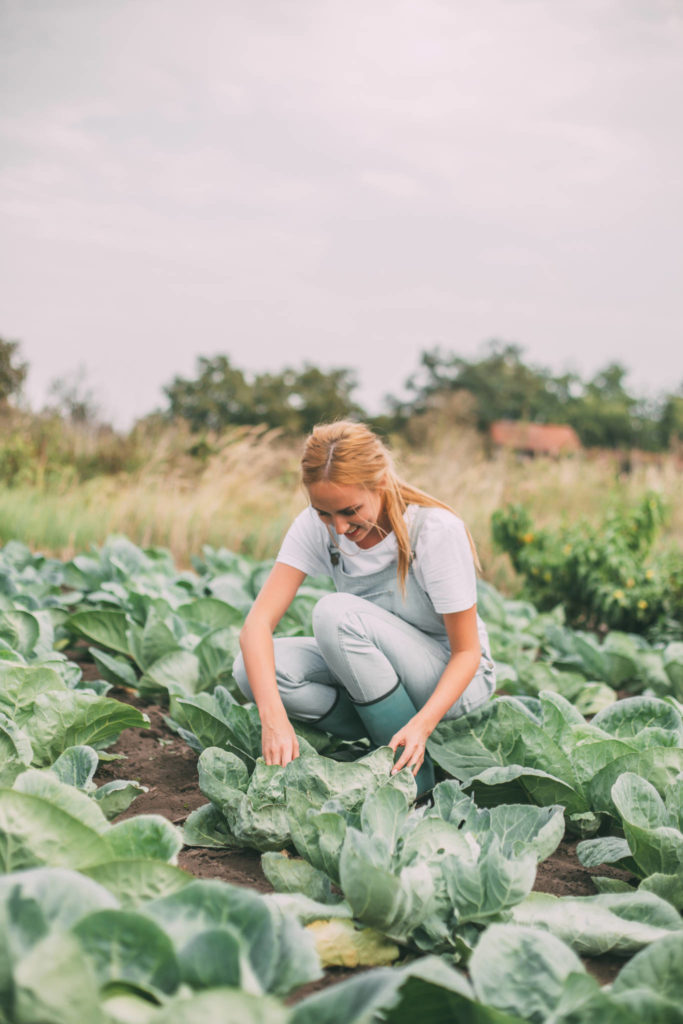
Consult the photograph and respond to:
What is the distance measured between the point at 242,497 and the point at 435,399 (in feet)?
109

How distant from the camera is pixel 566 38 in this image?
19.3 ft

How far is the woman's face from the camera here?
216 cm

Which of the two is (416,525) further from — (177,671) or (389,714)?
(177,671)

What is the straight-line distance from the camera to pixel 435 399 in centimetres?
4016

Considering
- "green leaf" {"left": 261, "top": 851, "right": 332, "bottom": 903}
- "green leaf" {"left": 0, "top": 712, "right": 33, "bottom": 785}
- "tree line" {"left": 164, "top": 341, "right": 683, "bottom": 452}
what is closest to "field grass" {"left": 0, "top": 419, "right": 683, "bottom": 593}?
"green leaf" {"left": 0, "top": 712, "right": 33, "bottom": 785}

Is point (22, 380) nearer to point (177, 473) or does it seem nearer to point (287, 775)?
point (177, 473)

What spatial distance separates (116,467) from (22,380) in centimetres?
181

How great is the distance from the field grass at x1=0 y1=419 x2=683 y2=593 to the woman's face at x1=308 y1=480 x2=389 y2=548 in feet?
12.6

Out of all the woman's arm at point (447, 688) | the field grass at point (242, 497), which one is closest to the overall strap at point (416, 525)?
the woman's arm at point (447, 688)

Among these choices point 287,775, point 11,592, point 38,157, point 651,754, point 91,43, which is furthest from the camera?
point 38,157

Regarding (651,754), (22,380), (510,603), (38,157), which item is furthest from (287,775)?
(22,380)

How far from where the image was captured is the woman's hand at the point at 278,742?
6.51 feet

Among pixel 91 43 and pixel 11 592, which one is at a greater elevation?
pixel 91 43

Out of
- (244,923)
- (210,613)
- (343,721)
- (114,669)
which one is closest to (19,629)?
(114,669)
